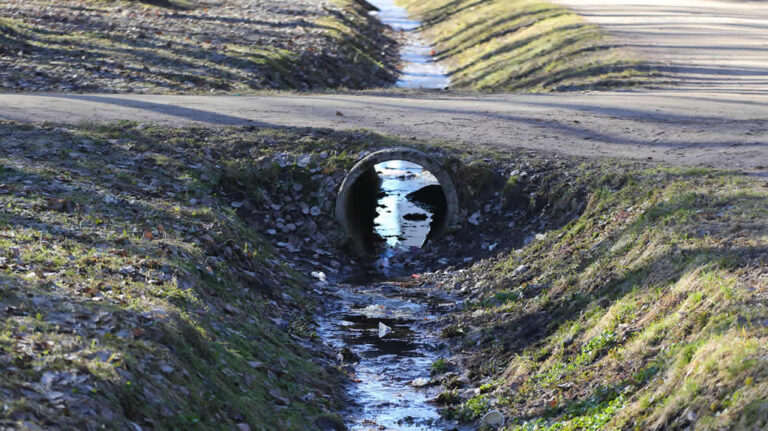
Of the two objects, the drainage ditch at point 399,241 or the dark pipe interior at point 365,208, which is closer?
the drainage ditch at point 399,241

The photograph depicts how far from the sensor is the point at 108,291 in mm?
6137

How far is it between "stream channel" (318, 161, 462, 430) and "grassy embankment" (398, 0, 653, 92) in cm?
689

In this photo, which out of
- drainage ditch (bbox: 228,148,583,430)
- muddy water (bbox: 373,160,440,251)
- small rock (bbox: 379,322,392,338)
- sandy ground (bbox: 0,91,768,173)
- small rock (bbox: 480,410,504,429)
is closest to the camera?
Result: small rock (bbox: 480,410,504,429)

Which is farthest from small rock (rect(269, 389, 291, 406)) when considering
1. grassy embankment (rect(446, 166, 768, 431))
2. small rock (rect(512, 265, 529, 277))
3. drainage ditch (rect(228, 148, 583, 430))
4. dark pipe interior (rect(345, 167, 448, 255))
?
dark pipe interior (rect(345, 167, 448, 255))

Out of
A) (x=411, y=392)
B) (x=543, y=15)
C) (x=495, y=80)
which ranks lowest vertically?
(x=411, y=392)

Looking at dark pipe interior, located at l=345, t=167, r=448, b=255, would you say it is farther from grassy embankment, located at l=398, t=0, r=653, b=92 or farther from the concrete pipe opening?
grassy embankment, located at l=398, t=0, r=653, b=92

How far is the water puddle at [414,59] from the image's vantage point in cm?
2123

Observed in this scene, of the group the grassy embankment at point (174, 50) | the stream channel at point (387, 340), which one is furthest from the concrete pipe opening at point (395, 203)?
the grassy embankment at point (174, 50)

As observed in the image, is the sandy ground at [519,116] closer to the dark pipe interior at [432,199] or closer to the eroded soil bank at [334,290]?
the eroded soil bank at [334,290]

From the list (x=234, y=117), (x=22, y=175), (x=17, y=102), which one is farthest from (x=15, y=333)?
(x=17, y=102)

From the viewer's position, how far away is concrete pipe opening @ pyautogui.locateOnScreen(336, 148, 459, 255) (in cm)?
1055

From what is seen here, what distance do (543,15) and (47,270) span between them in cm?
2230

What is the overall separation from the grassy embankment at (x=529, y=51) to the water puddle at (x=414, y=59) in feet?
1.33

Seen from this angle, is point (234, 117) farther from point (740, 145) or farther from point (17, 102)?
point (740, 145)
